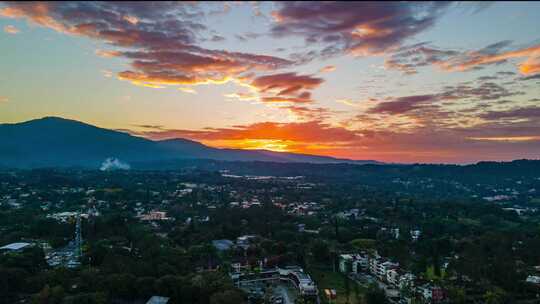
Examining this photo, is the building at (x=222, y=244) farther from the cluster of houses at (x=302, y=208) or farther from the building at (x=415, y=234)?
the building at (x=415, y=234)

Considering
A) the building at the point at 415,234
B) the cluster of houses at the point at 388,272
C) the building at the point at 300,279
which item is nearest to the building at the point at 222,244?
the building at the point at 300,279

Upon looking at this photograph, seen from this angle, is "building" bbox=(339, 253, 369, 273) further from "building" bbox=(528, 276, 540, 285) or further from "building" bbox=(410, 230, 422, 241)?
"building" bbox=(410, 230, 422, 241)

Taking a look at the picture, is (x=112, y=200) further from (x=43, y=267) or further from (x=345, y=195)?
Answer: (x=345, y=195)

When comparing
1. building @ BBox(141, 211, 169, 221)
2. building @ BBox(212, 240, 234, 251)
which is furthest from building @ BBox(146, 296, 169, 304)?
building @ BBox(141, 211, 169, 221)

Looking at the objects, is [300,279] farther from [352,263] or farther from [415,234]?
[415,234]

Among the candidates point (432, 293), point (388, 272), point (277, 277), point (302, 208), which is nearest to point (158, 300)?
point (277, 277)

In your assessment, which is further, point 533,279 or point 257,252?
point 257,252
